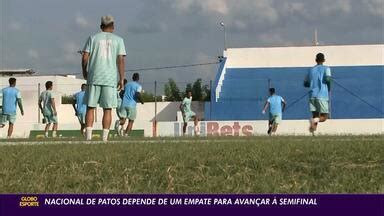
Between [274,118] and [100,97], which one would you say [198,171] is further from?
[274,118]

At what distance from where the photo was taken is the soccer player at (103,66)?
10.0 m

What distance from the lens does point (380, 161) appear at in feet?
18.9

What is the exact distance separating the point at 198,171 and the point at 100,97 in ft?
16.7

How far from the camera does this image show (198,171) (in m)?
5.32

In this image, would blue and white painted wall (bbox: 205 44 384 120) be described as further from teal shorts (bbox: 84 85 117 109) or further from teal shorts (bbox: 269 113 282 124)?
teal shorts (bbox: 84 85 117 109)

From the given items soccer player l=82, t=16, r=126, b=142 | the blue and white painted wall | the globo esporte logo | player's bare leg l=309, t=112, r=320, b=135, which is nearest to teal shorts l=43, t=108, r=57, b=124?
player's bare leg l=309, t=112, r=320, b=135

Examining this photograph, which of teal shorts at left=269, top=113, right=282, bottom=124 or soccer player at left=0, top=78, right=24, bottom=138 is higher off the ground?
soccer player at left=0, top=78, right=24, bottom=138

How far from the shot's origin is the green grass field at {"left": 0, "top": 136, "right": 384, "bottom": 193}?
15.5 ft

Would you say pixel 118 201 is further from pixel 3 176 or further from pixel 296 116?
pixel 296 116

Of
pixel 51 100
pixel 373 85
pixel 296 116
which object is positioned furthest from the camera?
pixel 373 85

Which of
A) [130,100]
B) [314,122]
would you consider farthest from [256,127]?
[314,122]

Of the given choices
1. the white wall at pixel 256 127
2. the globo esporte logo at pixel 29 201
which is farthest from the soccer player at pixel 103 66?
the white wall at pixel 256 127

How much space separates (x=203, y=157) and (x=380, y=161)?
1.64 metres

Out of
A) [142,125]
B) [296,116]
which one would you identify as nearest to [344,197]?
[142,125]
